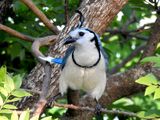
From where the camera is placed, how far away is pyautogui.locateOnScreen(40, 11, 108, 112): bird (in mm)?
2369

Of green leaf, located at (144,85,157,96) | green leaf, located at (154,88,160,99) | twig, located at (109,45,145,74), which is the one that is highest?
twig, located at (109,45,145,74)

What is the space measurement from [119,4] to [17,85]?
1.09m

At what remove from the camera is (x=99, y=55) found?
2416 millimetres

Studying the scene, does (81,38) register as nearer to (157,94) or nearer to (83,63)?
(83,63)

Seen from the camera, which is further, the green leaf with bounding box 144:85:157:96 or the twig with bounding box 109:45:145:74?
the twig with bounding box 109:45:145:74

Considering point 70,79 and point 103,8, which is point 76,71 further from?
point 103,8

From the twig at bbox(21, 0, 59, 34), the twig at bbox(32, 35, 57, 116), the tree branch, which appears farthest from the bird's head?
the tree branch

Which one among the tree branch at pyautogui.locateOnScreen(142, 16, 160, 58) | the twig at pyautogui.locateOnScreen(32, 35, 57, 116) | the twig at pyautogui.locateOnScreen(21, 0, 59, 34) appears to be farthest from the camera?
the tree branch at pyautogui.locateOnScreen(142, 16, 160, 58)

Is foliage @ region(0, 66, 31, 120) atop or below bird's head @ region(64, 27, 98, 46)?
below

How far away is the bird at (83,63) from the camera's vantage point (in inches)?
93.3

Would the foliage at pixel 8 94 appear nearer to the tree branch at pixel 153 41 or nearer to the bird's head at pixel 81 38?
the bird's head at pixel 81 38

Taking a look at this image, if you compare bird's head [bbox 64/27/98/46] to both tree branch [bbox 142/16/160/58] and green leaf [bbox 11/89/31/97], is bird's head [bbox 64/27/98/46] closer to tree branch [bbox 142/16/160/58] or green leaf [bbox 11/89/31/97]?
green leaf [bbox 11/89/31/97]

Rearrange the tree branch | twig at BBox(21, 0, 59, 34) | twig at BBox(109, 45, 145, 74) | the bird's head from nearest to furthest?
the bird's head
twig at BBox(21, 0, 59, 34)
the tree branch
twig at BBox(109, 45, 145, 74)

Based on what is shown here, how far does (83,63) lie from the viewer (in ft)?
7.91
